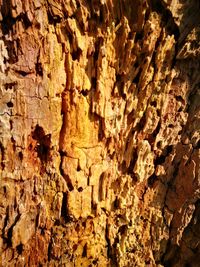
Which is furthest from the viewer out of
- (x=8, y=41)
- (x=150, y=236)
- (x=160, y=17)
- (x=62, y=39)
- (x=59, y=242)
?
(x=150, y=236)

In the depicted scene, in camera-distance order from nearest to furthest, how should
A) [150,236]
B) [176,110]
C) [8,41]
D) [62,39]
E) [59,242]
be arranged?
[8,41]
[62,39]
[59,242]
[176,110]
[150,236]

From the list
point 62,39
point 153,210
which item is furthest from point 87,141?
point 153,210

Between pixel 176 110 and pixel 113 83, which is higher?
pixel 113 83

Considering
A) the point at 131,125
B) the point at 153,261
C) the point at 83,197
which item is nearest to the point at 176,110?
the point at 131,125

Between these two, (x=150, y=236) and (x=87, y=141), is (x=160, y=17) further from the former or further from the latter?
(x=150, y=236)

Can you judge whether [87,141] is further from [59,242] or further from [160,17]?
[160,17]

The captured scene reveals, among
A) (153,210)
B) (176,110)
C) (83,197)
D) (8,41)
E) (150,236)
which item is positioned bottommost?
(150,236)

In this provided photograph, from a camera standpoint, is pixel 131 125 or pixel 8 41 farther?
pixel 131 125
